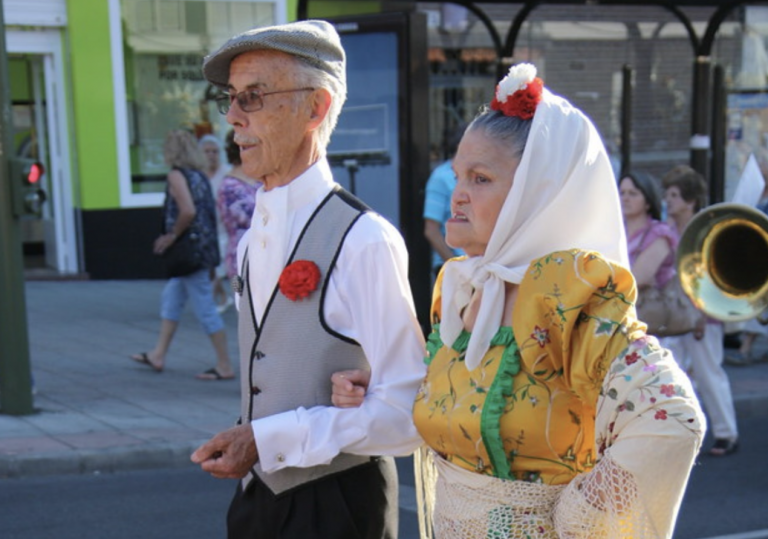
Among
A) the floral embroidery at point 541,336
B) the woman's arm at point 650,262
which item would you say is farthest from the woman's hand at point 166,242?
the floral embroidery at point 541,336

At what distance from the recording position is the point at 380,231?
267 cm

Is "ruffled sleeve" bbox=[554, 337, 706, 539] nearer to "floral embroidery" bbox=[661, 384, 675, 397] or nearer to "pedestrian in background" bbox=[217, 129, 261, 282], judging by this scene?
"floral embroidery" bbox=[661, 384, 675, 397]

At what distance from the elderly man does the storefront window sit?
36.1ft

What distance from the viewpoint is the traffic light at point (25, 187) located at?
24.1 feet

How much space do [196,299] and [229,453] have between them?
602cm

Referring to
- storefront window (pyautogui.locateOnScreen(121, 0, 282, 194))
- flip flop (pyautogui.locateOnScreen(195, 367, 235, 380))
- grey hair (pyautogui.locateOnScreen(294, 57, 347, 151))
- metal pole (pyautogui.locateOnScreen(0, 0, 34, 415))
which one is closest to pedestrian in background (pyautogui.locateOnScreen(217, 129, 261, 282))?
flip flop (pyautogui.locateOnScreen(195, 367, 235, 380))

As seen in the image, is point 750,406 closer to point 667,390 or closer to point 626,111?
point 626,111

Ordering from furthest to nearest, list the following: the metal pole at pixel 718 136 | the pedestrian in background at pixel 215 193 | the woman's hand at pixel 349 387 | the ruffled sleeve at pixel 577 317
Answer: the pedestrian in background at pixel 215 193, the metal pole at pixel 718 136, the woman's hand at pixel 349 387, the ruffled sleeve at pixel 577 317

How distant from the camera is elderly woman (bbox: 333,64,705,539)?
2.01 m

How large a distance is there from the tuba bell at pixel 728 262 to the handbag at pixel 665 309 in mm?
1760

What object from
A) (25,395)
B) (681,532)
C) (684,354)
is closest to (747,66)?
(684,354)

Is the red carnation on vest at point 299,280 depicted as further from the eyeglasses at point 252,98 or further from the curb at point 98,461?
the curb at point 98,461

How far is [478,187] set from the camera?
237 centimetres

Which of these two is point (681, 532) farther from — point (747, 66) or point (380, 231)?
point (747, 66)
